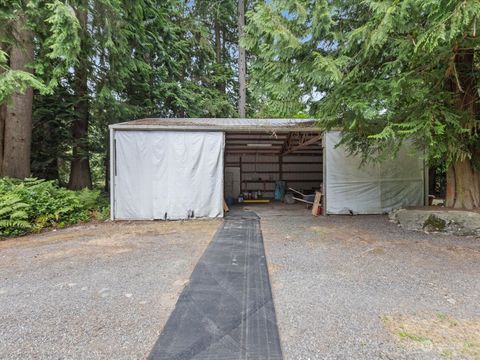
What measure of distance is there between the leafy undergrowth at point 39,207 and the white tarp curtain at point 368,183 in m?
6.41

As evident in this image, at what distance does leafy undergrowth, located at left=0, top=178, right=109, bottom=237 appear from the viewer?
497 cm

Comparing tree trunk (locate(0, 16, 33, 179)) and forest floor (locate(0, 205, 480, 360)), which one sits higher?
tree trunk (locate(0, 16, 33, 179))

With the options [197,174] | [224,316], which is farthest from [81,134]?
[224,316]

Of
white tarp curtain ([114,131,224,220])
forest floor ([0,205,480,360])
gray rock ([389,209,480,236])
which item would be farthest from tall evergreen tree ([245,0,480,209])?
white tarp curtain ([114,131,224,220])

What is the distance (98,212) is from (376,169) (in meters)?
7.99

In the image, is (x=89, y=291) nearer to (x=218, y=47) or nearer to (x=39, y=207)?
(x=39, y=207)

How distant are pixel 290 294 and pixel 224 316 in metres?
0.76

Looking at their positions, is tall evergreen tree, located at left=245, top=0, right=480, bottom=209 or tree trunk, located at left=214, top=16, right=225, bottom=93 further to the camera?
tree trunk, located at left=214, top=16, right=225, bottom=93

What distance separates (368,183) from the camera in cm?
730

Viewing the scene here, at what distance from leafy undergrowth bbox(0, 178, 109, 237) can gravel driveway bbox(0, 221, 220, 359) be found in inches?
16.8

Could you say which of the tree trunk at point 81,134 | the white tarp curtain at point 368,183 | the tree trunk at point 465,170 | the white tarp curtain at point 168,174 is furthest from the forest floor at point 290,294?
the tree trunk at point 81,134

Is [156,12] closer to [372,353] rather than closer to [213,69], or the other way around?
[213,69]

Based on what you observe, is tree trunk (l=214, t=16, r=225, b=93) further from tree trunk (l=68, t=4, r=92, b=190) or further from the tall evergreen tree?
the tall evergreen tree

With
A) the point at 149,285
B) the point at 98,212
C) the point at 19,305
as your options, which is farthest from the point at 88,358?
the point at 98,212
